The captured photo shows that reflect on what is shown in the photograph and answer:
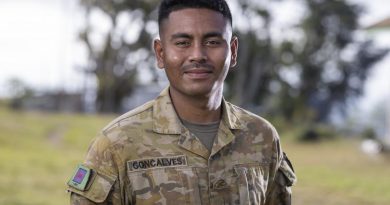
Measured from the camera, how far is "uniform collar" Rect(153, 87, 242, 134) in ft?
6.89

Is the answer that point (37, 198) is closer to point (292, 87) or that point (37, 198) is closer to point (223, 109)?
point (223, 109)

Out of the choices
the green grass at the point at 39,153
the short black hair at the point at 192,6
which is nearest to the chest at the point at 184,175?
the short black hair at the point at 192,6

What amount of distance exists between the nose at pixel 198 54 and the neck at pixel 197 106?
0.14 metres

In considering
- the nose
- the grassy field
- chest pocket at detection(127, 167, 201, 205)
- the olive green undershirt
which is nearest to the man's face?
the nose

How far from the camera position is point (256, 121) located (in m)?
2.29

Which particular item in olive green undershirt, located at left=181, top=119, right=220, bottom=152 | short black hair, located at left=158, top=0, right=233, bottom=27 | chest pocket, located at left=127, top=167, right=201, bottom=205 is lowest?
chest pocket, located at left=127, top=167, right=201, bottom=205

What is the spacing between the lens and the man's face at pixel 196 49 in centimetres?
204

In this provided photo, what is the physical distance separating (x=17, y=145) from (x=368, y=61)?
20.5 metres

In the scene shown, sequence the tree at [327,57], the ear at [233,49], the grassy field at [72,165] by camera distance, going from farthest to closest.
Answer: the tree at [327,57], the grassy field at [72,165], the ear at [233,49]

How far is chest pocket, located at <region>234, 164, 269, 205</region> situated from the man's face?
28 centimetres

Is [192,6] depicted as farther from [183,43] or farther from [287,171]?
[287,171]

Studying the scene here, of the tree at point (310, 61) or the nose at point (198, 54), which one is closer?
the nose at point (198, 54)

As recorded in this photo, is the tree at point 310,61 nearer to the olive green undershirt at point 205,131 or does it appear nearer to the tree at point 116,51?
the tree at point 116,51

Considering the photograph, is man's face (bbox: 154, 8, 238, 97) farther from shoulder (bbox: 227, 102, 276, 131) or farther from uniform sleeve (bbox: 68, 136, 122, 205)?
uniform sleeve (bbox: 68, 136, 122, 205)
